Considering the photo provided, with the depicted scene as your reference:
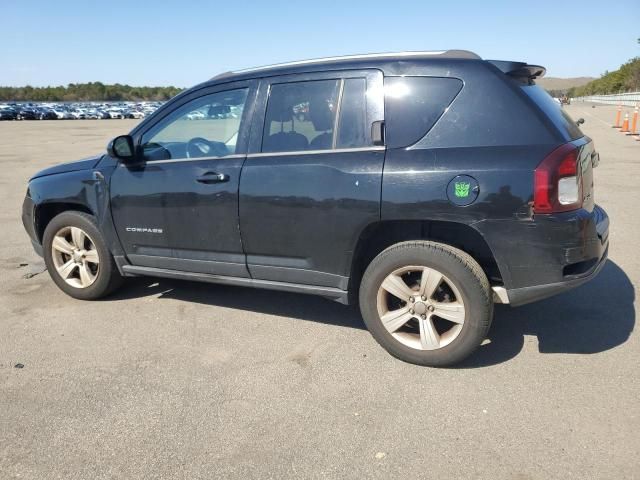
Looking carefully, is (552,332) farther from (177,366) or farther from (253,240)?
(177,366)

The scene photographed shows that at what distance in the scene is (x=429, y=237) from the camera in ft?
11.3

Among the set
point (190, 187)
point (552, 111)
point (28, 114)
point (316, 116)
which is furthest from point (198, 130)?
point (28, 114)

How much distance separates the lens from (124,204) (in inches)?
167

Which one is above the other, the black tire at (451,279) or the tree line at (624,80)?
the tree line at (624,80)

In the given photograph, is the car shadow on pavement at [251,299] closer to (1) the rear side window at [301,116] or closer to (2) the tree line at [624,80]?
(1) the rear side window at [301,116]

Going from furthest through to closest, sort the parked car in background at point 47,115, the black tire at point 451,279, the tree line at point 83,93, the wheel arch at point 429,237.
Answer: the tree line at point 83,93 → the parked car in background at point 47,115 → the wheel arch at point 429,237 → the black tire at point 451,279

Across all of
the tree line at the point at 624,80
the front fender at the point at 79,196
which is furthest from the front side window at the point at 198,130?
the tree line at the point at 624,80

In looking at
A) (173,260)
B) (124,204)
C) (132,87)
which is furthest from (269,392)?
(132,87)

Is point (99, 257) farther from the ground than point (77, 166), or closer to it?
closer to it

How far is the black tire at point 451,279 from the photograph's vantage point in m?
3.17

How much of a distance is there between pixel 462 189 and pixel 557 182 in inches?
20.3

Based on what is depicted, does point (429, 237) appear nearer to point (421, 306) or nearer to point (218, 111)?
point (421, 306)

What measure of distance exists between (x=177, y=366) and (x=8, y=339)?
1.51 meters

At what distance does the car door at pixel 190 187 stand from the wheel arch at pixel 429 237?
3.08 ft
